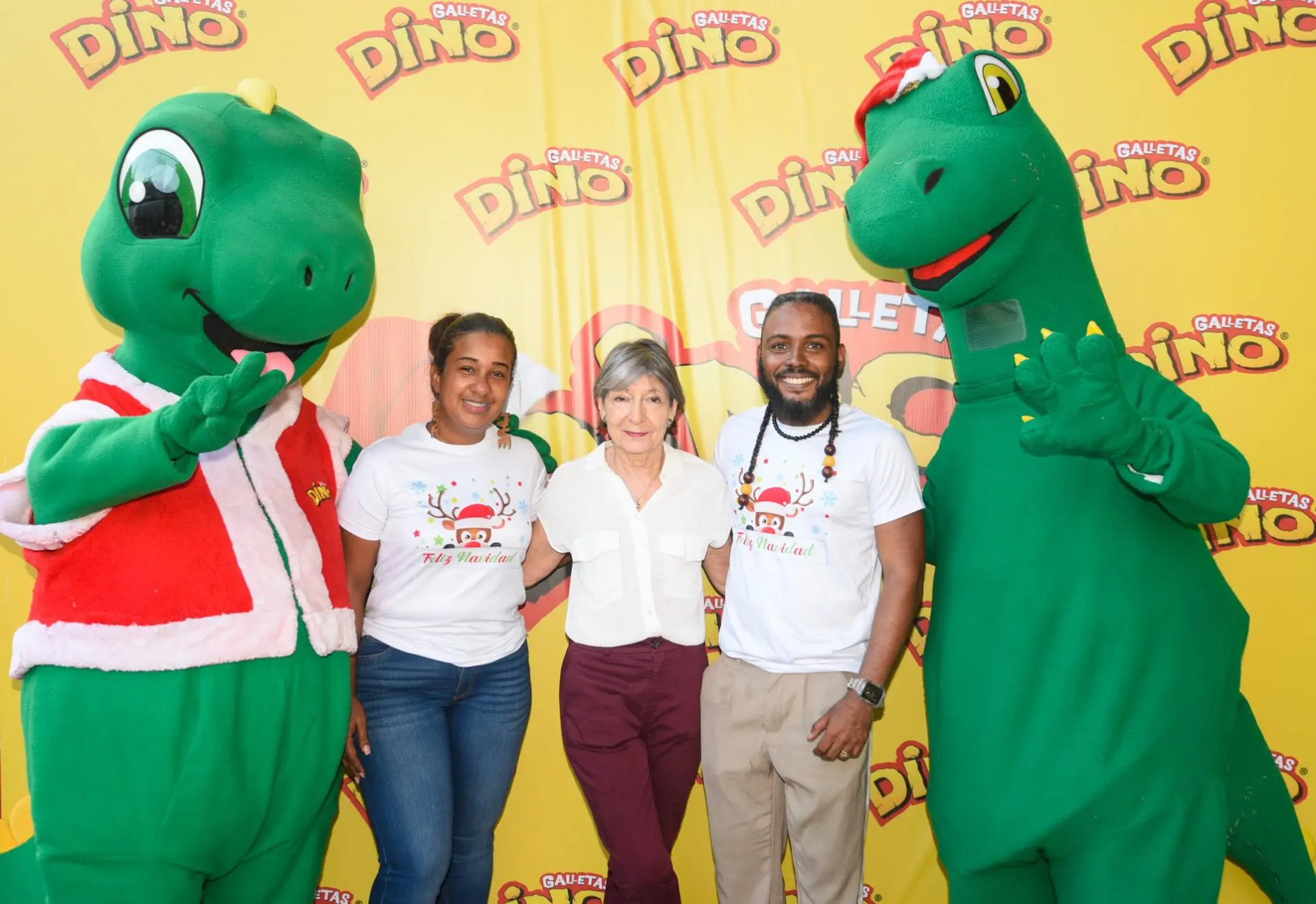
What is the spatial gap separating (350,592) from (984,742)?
1589 millimetres

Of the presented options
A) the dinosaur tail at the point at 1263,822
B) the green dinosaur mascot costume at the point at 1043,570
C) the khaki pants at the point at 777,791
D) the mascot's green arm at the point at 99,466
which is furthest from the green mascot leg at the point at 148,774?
the dinosaur tail at the point at 1263,822

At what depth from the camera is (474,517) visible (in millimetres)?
2369

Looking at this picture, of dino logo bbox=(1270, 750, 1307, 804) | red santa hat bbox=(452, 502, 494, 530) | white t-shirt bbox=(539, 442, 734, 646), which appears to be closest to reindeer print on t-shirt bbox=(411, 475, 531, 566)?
red santa hat bbox=(452, 502, 494, 530)

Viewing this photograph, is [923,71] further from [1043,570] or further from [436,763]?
[436,763]

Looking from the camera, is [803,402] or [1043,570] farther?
[803,402]

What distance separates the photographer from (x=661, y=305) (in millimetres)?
2904

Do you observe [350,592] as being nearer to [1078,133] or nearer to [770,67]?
[770,67]

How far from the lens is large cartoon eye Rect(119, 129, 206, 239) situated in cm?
180

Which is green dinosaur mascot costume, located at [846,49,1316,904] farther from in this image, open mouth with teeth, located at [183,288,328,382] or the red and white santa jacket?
the red and white santa jacket

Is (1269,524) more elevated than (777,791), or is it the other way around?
(1269,524)

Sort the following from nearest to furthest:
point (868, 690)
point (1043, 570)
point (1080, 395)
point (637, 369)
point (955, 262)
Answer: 1. point (1080, 395)
2. point (1043, 570)
3. point (955, 262)
4. point (868, 690)
5. point (637, 369)

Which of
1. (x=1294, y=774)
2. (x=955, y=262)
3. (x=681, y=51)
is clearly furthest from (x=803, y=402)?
(x=1294, y=774)

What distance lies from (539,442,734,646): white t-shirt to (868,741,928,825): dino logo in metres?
0.96

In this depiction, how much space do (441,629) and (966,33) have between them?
2428mm
